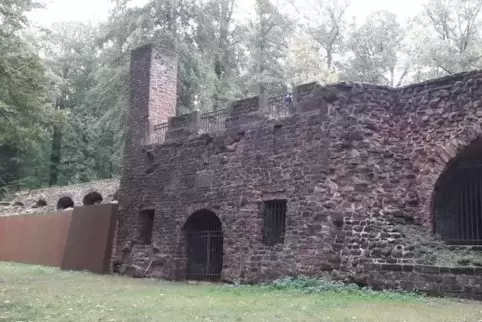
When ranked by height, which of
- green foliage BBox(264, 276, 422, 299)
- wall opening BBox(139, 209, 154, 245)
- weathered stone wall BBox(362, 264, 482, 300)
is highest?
wall opening BBox(139, 209, 154, 245)

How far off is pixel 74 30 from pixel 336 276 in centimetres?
3487

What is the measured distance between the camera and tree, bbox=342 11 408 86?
3170 centimetres

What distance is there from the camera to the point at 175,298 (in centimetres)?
1051

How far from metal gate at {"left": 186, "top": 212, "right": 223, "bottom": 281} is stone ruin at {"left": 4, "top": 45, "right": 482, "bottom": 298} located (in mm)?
45

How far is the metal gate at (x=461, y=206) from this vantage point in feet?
42.5

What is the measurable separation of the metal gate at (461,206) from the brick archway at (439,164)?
0.51 m

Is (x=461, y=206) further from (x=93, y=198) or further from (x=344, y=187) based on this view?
(x=93, y=198)

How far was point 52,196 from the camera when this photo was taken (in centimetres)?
3009

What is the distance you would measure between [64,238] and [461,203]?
14.8 meters

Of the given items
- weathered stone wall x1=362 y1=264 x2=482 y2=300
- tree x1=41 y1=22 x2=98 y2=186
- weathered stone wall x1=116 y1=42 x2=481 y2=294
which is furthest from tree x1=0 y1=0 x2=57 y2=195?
tree x1=41 y1=22 x2=98 y2=186

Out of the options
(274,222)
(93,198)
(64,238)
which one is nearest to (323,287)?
(274,222)

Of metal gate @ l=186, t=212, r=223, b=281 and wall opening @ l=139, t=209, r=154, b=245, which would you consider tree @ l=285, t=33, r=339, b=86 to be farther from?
metal gate @ l=186, t=212, r=223, b=281

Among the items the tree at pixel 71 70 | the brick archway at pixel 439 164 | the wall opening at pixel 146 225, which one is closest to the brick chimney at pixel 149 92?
the wall opening at pixel 146 225

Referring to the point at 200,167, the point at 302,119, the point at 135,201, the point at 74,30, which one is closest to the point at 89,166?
the point at 74,30
